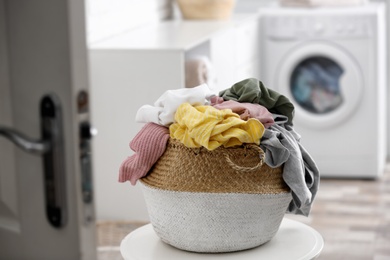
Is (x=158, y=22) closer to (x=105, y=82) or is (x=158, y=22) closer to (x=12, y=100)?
(x=105, y=82)

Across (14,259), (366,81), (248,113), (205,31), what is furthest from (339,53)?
(14,259)

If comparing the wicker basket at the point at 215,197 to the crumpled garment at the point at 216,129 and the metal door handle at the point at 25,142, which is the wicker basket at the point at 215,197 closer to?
the crumpled garment at the point at 216,129

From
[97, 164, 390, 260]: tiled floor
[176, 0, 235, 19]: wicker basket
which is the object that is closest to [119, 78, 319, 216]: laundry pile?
[97, 164, 390, 260]: tiled floor

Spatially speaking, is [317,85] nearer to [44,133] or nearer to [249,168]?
[249,168]

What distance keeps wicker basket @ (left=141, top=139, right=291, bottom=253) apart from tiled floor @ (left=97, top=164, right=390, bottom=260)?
1.36 m

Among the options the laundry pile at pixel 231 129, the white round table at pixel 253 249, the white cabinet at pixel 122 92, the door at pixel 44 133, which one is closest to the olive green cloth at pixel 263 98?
the laundry pile at pixel 231 129

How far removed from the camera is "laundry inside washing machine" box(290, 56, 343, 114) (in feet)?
15.0

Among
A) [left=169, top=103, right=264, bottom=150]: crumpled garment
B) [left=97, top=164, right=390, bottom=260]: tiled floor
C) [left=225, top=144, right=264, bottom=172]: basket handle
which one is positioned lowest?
[left=97, top=164, right=390, bottom=260]: tiled floor

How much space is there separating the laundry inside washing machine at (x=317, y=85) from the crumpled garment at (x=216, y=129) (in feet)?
9.78

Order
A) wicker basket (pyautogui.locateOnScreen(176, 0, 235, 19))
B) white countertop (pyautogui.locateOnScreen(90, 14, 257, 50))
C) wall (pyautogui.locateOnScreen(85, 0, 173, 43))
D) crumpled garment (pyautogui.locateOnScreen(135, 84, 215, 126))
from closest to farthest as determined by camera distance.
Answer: crumpled garment (pyautogui.locateOnScreen(135, 84, 215, 126)) → white countertop (pyautogui.locateOnScreen(90, 14, 257, 50)) → wall (pyautogui.locateOnScreen(85, 0, 173, 43)) → wicker basket (pyautogui.locateOnScreen(176, 0, 235, 19))

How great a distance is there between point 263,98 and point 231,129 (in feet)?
0.61

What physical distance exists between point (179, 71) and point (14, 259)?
241cm

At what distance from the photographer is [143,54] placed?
3230 millimetres

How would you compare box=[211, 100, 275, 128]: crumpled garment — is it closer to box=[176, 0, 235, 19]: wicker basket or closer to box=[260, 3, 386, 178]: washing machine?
box=[176, 0, 235, 19]: wicker basket
